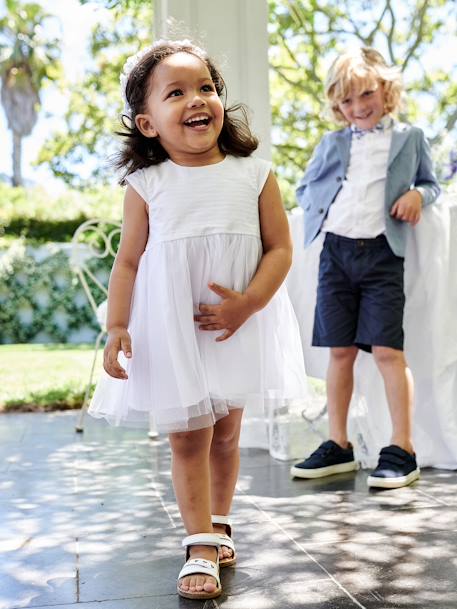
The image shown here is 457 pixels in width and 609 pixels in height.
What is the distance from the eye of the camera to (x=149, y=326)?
5.82ft

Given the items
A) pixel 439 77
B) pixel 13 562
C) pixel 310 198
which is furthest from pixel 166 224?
pixel 439 77

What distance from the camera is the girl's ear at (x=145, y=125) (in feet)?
6.14

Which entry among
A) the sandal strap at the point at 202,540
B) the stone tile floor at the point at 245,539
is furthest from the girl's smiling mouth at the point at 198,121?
the stone tile floor at the point at 245,539

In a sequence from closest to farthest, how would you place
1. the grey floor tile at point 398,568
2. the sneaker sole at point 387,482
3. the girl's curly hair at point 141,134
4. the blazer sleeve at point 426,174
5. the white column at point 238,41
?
the grey floor tile at point 398,568
the girl's curly hair at point 141,134
the sneaker sole at point 387,482
the blazer sleeve at point 426,174
the white column at point 238,41

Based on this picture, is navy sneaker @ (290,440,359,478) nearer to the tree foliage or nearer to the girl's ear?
the girl's ear

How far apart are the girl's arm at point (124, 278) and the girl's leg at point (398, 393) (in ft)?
3.89

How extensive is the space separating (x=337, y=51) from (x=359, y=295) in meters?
6.48

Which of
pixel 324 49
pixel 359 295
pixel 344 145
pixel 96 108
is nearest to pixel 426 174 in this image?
pixel 344 145

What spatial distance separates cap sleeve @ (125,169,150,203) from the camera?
1839mm

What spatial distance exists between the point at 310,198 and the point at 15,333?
777cm

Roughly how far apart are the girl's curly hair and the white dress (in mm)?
48

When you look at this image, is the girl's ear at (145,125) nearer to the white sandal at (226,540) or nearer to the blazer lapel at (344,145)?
the white sandal at (226,540)

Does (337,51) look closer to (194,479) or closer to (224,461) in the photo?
(224,461)

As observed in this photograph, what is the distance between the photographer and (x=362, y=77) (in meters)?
2.81
